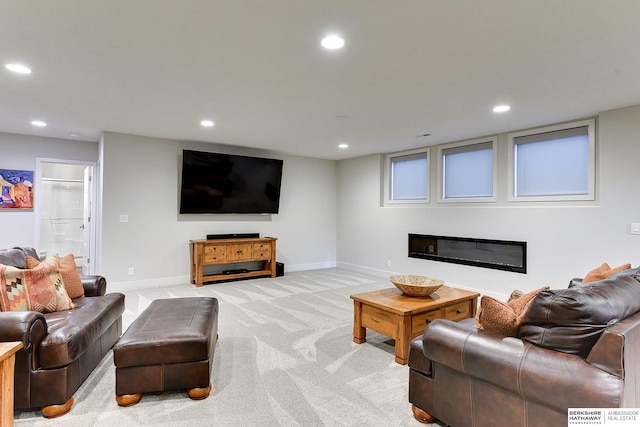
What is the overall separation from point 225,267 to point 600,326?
5.47m

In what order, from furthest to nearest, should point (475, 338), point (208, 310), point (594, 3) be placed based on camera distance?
point (208, 310) → point (594, 3) → point (475, 338)

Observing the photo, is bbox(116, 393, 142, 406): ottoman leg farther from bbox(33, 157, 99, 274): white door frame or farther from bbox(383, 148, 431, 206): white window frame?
bbox(383, 148, 431, 206): white window frame

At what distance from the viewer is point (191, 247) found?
5723 mm

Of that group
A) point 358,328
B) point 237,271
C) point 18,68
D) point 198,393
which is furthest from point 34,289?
point 237,271

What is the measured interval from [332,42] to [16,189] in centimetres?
557

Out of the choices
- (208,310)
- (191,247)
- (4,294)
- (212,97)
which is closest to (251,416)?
(208,310)

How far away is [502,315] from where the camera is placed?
5.62 feet

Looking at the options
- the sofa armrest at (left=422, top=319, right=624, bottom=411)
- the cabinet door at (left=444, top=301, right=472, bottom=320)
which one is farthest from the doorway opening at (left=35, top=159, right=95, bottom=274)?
the sofa armrest at (left=422, top=319, right=624, bottom=411)

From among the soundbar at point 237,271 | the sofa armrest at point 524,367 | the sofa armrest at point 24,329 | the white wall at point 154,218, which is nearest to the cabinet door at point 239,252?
the soundbar at point 237,271

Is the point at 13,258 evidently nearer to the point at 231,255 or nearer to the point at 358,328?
the point at 358,328

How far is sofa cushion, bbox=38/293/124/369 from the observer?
77.2 inches

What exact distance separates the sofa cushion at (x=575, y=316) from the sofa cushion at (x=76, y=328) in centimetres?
253

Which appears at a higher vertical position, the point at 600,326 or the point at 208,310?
the point at 600,326

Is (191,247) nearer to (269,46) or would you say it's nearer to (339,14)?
(269,46)
